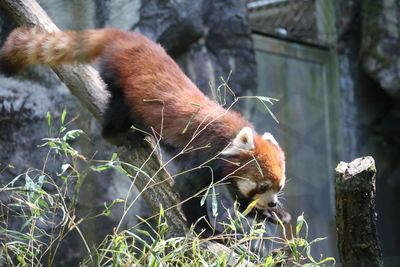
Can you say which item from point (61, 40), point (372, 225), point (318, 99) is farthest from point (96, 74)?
point (318, 99)

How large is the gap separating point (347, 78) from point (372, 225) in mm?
4391

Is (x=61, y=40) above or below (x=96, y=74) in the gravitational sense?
above

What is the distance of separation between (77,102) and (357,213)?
2565mm

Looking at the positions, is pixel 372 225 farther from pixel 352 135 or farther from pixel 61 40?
pixel 352 135

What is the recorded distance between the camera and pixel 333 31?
22.0 feet

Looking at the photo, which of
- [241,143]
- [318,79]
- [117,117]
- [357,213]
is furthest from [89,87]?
[318,79]

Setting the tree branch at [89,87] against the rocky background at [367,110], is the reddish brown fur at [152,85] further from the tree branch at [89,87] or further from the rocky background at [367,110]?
the rocky background at [367,110]

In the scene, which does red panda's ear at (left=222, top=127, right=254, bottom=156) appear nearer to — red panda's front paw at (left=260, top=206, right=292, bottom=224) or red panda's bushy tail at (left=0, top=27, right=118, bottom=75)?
red panda's front paw at (left=260, top=206, right=292, bottom=224)

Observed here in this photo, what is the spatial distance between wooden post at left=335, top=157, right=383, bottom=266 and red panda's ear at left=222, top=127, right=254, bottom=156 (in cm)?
84

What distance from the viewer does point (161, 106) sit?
11.1 feet

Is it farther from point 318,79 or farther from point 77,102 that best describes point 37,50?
point 318,79

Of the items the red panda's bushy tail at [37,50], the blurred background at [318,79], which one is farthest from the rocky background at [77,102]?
the red panda's bushy tail at [37,50]

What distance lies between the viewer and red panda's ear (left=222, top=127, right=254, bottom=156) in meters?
3.26

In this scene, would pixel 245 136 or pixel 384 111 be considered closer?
pixel 245 136
